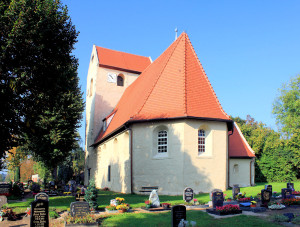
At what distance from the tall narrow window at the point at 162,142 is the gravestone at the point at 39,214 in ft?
38.8

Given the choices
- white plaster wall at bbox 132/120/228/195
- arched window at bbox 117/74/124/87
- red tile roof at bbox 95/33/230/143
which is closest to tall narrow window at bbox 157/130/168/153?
white plaster wall at bbox 132/120/228/195

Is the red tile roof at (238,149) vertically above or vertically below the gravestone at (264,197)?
above

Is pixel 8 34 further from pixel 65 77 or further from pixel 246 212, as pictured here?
pixel 246 212

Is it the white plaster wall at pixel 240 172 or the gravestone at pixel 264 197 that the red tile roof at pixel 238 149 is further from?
the gravestone at pixel 264 197

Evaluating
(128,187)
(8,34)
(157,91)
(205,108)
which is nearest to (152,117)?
(157,91)

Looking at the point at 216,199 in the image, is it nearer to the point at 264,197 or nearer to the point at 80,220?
the point at 264,197

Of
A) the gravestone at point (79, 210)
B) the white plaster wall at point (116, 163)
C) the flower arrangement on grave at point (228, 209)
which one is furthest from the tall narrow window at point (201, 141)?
the gravestone at point (79, 210)

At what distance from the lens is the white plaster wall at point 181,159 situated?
62.8 feet

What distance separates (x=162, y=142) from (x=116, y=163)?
6.18 meters

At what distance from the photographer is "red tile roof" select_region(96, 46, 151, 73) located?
35.4 meters

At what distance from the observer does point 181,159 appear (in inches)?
750

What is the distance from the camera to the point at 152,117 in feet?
65.5

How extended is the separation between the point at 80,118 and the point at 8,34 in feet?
54.9

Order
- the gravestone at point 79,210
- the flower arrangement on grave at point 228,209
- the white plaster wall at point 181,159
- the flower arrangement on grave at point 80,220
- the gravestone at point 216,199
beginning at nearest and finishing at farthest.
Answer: the flower arrangement on grave at point 80,220
the gravestone at point 79,210
the flower arrangement on grave at point 228,209
the gravestone at point 216,199
the white plaster wall at point 181,159
